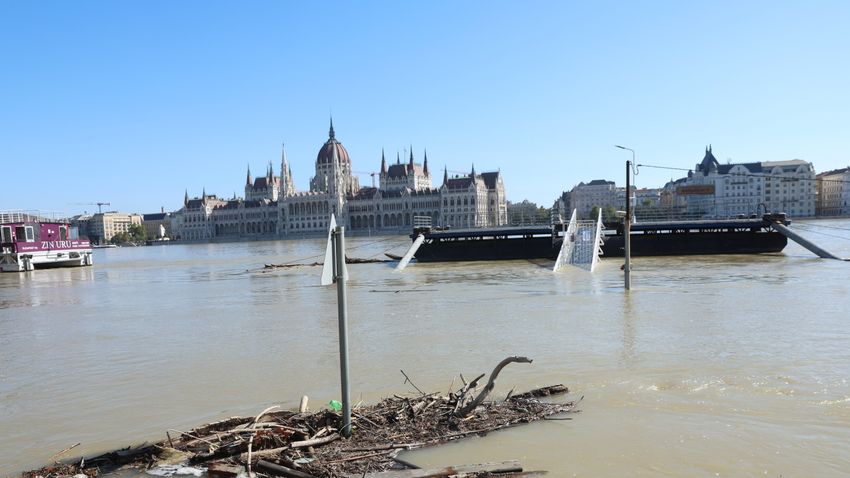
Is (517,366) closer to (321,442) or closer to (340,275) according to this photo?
(321,442)

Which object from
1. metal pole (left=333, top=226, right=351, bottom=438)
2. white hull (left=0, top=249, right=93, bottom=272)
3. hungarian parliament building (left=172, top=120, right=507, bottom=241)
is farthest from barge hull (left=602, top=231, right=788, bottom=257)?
hungarian parliament building (left=172, top=120, right=507, bottom=241)

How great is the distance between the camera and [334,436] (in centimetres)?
639

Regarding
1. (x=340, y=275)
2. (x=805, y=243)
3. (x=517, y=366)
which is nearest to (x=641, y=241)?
(x=805, y=243)

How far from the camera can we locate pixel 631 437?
698 cm

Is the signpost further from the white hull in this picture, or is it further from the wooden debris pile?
the white hull

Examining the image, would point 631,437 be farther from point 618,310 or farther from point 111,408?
point 618,310

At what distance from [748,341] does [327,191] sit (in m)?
187

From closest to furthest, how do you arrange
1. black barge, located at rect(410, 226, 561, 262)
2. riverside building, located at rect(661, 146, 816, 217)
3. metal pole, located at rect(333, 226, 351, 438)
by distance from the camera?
metal pole, located at rect(333, 226, 351, 438), black barge, located at rect(410, 226, 561, 262), riverside building, located at rect(661, 146, 816, 217)

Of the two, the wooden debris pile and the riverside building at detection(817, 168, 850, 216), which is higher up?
the riverside building at detection(817, 168, 850, 216)

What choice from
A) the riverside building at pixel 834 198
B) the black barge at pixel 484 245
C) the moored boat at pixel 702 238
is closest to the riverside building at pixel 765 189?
the riverside building at pixel 834 198

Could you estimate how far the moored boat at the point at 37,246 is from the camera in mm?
53678

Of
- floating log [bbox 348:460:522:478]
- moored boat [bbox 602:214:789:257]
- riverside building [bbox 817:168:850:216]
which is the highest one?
riverside building [bbox 817:168:850:216]

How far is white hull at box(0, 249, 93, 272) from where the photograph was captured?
53.6 metres

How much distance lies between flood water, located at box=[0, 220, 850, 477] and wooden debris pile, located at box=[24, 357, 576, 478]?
0.99 ft
